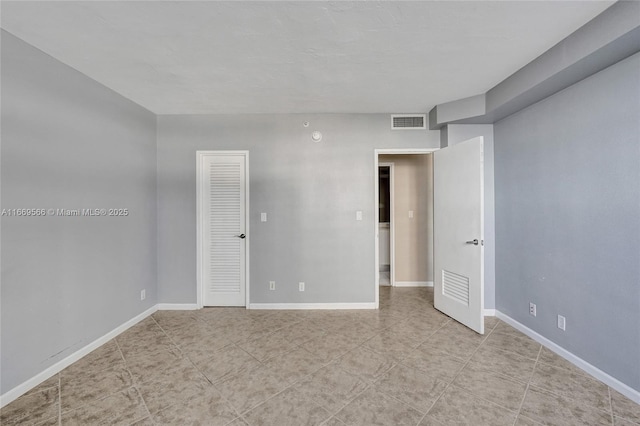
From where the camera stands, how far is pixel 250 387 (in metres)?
1.77

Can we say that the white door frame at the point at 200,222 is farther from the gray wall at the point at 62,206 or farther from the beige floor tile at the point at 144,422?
the beige floor tile at the point at 144,422

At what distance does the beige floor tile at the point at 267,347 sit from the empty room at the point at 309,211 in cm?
4

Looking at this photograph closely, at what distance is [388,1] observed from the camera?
145 centimetres

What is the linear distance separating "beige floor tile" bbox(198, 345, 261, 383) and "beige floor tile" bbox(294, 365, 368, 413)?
51cm

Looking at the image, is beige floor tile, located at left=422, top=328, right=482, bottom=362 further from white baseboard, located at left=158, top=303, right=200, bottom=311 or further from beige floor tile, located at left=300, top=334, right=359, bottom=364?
white baseboard, located at left=158, top=303, right=200, bottom=311

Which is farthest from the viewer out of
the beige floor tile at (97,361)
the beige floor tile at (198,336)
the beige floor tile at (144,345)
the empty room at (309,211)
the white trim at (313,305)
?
the white trim at (313,305)

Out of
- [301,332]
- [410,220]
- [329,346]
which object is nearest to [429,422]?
[329,346]

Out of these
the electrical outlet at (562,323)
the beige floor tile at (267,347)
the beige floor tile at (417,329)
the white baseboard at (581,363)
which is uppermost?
the electrical outlet at (562,323)

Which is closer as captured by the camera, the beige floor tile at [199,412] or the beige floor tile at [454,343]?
the beige floor tile at [199,412]

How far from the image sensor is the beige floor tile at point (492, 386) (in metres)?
1.64

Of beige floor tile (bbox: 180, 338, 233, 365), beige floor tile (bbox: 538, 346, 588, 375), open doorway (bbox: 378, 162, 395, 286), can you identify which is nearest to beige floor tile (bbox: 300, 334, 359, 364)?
beige floor tile (bbox: 180, 338, 233, 365)

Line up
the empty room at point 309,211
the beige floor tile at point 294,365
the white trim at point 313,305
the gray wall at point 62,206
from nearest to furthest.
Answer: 1. the empty room at point 309,211
2. the gray wall at point 62,206
3. the beige floor tile at point 294,365
4. the white trim at point 313,305

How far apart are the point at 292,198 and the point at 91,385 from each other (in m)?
2.47

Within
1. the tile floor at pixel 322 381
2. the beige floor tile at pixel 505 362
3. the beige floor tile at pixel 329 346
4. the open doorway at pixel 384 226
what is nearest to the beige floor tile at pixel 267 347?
the tile floor at pixel 322 381
